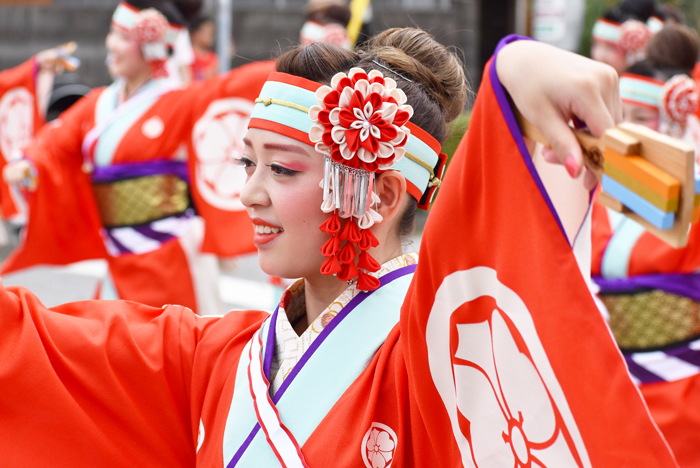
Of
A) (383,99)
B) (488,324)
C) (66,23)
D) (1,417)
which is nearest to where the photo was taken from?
(488,324)

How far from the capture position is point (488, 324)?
0.95 metres

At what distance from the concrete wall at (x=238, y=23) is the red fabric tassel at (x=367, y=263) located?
7.65m

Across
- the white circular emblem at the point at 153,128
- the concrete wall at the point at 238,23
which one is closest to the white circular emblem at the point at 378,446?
the white circular emblem at the point at 153,128

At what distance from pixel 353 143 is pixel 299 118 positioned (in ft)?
0.39

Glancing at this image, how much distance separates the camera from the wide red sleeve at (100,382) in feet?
4.44

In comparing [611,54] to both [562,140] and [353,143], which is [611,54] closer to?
[353,143]

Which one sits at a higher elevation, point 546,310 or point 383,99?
point 383,99

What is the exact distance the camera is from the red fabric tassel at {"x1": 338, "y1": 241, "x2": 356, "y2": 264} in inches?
50.8

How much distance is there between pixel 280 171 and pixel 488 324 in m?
0.50

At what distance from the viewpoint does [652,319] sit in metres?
2.38

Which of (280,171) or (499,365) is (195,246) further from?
(499,365)

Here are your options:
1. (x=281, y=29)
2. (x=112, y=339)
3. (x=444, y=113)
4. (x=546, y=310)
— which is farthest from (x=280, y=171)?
(x=281, y=29)

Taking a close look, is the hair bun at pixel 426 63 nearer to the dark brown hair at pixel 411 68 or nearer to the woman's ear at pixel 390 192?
the dark brown hair at pixel 411 68

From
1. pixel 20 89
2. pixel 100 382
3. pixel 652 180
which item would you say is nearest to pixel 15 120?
pixel 20 89
